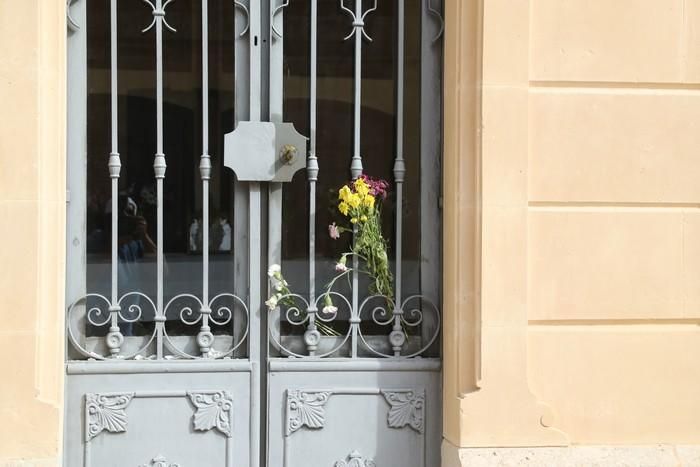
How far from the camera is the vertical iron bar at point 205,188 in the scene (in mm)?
4770

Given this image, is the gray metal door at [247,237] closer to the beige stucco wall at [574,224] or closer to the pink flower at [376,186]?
the pink flower at [376,186]

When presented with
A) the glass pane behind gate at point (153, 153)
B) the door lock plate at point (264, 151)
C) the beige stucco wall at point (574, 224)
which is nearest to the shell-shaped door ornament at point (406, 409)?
the beige stucco wall at point (574, 224)

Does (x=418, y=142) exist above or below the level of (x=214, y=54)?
below

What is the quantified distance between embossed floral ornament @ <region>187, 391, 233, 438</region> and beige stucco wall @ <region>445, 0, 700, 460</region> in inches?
46.0

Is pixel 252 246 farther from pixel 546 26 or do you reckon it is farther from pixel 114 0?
pixel 546 26

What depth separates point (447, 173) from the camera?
4789 millimetres

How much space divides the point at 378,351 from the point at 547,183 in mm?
1287

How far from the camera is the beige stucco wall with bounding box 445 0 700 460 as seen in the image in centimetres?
459

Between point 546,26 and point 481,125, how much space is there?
627mm

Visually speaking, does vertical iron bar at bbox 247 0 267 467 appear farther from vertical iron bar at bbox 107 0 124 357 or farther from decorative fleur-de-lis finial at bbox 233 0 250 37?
vertical iron bar at bbox 107 0 124 357

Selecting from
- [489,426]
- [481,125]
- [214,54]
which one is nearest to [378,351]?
[489,426]

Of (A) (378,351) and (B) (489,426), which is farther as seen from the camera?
(A) (378,351)

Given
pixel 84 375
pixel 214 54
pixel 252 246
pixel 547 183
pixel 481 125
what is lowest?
pixel 84 375

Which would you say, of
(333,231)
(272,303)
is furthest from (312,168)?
(272,303)
